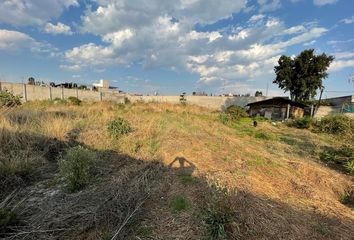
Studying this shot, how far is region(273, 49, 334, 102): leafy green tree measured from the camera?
2773 cm

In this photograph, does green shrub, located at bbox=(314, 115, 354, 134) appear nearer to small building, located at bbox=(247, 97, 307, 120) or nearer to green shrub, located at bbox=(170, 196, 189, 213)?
green shrub, located at bbox=(170, 196, 189, 213)

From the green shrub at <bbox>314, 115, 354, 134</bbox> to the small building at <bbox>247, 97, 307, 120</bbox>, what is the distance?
947 centimetres

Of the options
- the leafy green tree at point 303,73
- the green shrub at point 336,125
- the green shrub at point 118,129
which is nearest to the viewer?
the green shrub at point 118,129

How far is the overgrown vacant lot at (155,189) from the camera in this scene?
2.61m

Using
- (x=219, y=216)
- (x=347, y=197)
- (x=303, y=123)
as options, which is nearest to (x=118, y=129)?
(x=219, y=216)

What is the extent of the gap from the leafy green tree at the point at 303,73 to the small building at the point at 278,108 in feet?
16.5

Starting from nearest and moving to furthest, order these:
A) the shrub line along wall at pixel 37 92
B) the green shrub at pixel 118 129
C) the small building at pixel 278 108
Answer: the green shrub at pixel 118 129 → the shrub line along wall at pixel 37 92 → the small building at pixel 278 108

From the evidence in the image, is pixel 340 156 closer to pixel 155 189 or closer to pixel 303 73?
pixel 155 189

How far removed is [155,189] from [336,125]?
8824 millimetres

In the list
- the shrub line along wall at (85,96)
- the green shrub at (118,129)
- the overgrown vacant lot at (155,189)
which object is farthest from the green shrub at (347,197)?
the shrub line along wall at (85,96)

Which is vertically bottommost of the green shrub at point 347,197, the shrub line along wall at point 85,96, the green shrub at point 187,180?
the green shrub at point 347,197

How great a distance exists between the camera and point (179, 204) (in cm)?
312

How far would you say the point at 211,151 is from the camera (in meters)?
5.50

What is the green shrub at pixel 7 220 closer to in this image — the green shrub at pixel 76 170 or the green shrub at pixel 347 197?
the green shrub at pixel 76 170
